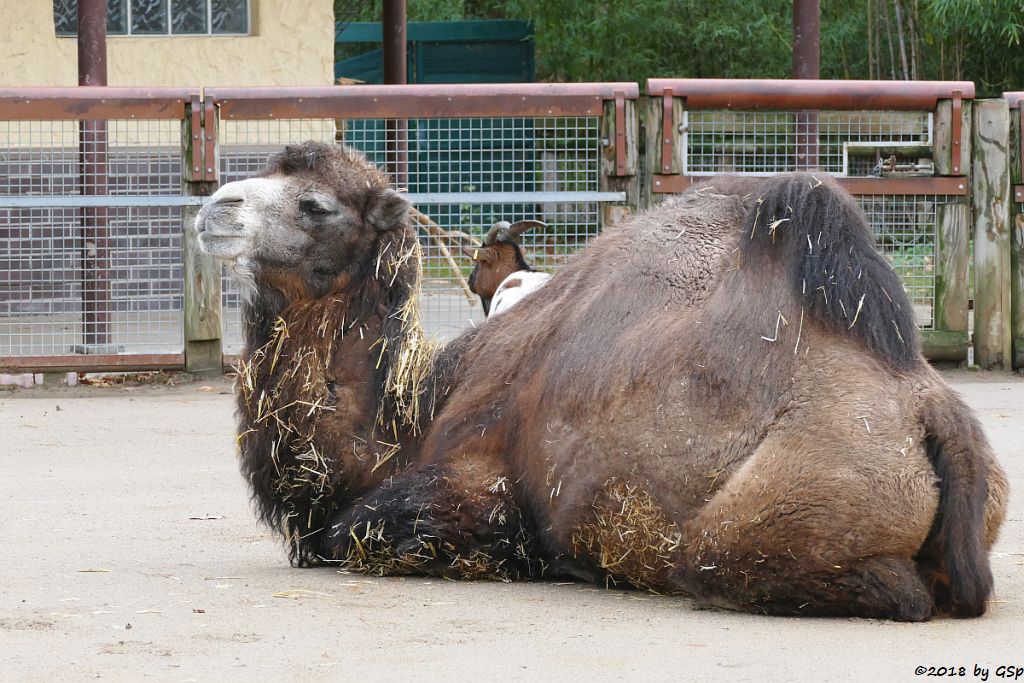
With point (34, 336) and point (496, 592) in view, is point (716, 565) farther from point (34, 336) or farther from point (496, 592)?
point (34, 336)

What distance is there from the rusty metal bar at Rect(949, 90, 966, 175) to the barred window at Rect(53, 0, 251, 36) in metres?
9.01

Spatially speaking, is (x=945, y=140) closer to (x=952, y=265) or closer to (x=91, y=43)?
(x=952, y=265)

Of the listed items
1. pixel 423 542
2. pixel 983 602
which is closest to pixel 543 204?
pixel 423 542

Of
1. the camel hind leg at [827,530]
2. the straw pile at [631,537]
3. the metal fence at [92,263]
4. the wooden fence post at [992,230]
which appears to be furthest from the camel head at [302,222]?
the wooden fence post at [992,230]

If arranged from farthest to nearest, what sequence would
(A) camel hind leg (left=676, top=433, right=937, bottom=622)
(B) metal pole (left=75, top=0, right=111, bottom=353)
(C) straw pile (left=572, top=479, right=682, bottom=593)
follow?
(B) metal pole (left=75, top=0, right=111, bottom=353) < (C) straw pile (left=572, top=479, right=682, bottom=593) < (A) camel hind leg (left=676, top=433, right=937, bottom=622)

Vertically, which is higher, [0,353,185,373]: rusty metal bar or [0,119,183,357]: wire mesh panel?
[0,119,183,357]: wire mesh panel

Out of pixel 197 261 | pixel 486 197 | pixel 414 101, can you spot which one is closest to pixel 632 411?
pixel 486 197

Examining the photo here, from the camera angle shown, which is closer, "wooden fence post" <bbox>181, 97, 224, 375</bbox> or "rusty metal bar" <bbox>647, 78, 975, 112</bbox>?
"wooden fence post" <bbox>181, 97, 224, 375</bbox>

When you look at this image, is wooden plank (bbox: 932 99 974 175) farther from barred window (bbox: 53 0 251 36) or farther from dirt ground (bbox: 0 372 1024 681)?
barred window (bbox: 53 0 251 36)

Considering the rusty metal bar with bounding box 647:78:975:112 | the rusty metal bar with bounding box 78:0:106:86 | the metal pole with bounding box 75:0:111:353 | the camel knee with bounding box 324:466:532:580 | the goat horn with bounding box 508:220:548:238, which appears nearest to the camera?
the camel knee with bounding box 324:466:532:580

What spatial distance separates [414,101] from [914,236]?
11.9ft

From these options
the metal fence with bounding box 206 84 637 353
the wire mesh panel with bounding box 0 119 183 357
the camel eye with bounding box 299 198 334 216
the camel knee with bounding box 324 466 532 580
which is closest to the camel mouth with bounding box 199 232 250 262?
the camel eye with bounding box 299 198 334 216

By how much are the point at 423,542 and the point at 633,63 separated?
77.8ft

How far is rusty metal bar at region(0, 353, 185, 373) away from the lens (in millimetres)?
10961
